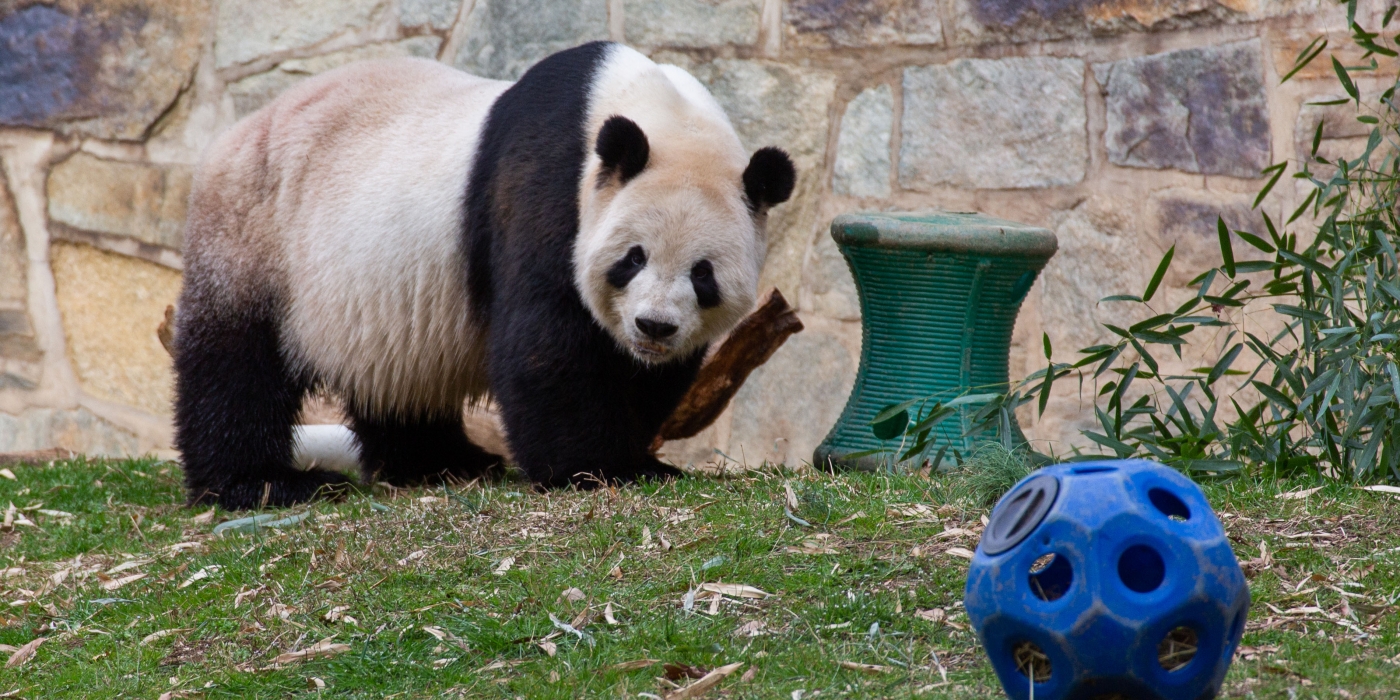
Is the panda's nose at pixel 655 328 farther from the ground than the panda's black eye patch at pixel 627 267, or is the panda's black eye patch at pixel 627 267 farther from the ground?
the panda's black eye patch at pixel 627 267

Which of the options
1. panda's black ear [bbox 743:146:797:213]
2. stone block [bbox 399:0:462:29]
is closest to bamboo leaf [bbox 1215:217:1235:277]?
panda's black ear [bbox 743:146:797:213]

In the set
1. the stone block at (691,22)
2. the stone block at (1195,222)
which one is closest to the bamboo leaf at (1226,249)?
the stone block at (1195,222)

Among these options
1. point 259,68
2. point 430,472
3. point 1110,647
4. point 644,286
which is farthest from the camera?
point 259,68

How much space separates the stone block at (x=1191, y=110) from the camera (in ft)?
17.3

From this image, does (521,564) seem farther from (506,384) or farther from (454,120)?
(454,120)

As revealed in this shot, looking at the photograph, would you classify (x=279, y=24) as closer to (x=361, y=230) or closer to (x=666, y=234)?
(x=361, y=230)

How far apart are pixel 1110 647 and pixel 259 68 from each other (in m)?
5.60

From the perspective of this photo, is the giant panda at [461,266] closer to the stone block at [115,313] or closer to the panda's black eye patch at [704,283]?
the panda's black eye patch at [704,283]

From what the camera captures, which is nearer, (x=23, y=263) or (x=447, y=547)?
(x=447, y=547)

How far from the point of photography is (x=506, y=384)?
420 cm

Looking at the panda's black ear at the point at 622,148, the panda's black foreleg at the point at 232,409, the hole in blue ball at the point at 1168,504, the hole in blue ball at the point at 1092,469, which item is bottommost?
the panda's black foreleg at the point at 232,409

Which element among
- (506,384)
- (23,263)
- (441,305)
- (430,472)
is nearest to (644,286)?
(506,384)

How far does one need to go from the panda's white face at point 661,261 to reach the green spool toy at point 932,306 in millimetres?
568

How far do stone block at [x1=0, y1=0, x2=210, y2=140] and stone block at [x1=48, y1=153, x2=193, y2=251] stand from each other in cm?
18
